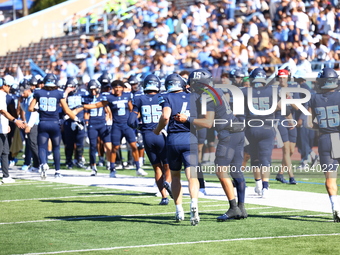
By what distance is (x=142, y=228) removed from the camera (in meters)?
8.51

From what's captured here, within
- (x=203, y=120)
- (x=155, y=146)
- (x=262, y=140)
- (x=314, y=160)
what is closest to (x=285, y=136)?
(x=262, y=140)

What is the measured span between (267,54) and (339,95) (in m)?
12.7

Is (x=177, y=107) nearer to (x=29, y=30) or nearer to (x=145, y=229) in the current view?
(x=145, y=229)

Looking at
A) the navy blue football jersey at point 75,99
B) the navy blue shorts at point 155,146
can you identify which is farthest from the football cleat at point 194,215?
the navy blue football jersey at point 75,99

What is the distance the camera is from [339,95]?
898 centimetres

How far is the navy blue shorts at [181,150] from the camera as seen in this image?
28.8 feet

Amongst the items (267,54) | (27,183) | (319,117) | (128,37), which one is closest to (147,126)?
(319,117)

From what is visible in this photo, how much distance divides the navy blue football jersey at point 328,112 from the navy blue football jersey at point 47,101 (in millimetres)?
6761

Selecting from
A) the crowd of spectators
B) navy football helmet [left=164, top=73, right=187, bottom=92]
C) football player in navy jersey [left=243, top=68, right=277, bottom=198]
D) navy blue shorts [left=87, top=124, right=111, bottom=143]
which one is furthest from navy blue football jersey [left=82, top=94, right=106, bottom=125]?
navy football helmet [left=164, top=73, right=187, bottom=92]

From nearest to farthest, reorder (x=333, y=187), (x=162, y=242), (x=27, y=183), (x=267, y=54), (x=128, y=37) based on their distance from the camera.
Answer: (x=162, y=242), (x=333, y=187), (x=27, y=183), (x=267, y=54), (x=128, y=37)

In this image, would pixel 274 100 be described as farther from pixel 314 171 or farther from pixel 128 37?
pixel 128 37

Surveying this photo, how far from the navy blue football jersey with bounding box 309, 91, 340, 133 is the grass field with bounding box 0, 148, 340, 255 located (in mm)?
1189

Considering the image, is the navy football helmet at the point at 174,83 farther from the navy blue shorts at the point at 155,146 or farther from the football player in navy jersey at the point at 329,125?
the navy blue shorts at the point at 155,146

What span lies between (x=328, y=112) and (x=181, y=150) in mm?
1943
